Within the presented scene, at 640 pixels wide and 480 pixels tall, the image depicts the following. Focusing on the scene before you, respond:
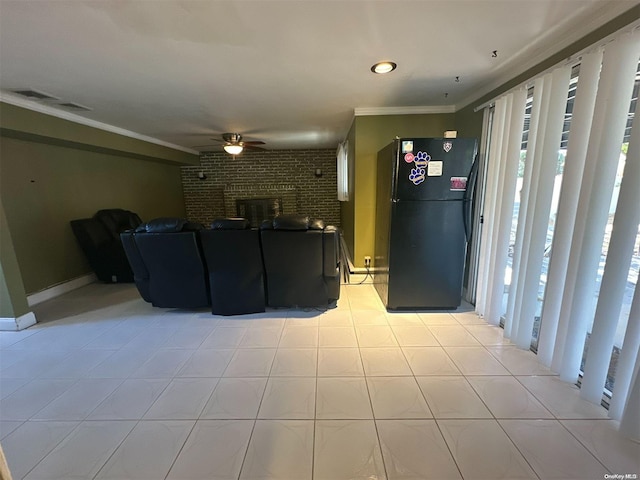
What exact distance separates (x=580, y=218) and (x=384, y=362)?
1490 millimetres

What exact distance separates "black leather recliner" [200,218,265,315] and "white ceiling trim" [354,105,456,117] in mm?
1897

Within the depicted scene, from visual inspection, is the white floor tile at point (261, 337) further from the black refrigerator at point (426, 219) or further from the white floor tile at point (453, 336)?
the white floor tile at point (453, 336)

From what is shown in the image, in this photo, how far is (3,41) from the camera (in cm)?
153

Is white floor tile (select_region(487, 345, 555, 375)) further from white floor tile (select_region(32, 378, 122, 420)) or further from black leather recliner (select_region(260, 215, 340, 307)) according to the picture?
white floor tile (select_region(32, 378, 122, 420))

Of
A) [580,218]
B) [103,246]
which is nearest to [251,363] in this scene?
[580,218]

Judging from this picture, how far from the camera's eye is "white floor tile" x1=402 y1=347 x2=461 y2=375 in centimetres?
180

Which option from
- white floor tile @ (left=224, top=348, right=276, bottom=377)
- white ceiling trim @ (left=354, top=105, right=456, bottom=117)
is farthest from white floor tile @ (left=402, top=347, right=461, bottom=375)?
white ceiling trim @ (left=354, top=105, right=456, bottom=117)

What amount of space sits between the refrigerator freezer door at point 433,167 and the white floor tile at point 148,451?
2.31 m

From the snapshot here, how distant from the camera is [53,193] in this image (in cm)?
327

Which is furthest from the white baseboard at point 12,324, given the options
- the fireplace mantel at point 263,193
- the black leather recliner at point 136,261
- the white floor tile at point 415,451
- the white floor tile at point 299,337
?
the fireplace mantel at point 263,193

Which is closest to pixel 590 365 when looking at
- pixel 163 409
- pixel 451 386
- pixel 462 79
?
pixel 451 386

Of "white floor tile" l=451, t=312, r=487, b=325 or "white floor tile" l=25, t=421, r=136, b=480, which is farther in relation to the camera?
"white floor tile" l=451, t=312, r=487, b=325

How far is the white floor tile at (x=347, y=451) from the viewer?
1.17 m

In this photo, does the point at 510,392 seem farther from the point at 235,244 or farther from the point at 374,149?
the point at 374,149
